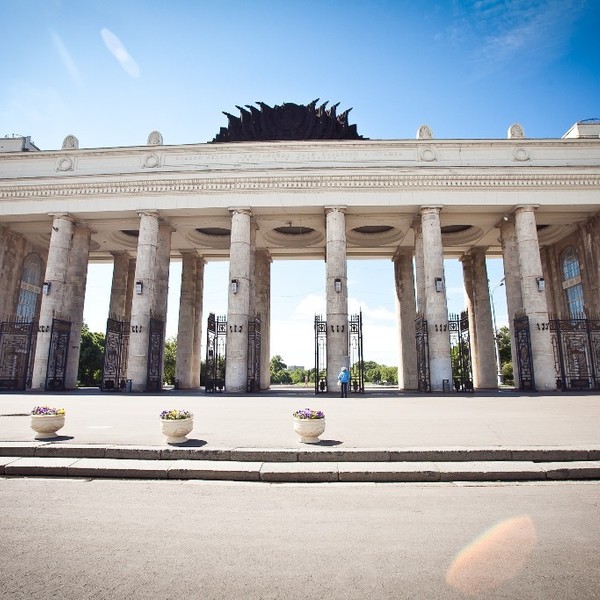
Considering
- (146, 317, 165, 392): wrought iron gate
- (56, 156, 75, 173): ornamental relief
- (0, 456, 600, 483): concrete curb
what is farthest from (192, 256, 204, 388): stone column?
(0, 456, 600, 483): concrete curb

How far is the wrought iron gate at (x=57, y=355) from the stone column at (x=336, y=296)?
16.0 metres

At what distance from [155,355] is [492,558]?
23.2 metres

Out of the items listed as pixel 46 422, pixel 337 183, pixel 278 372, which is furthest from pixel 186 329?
pixel 278 372

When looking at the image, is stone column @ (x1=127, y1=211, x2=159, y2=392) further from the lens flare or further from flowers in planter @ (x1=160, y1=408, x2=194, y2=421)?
the lens flare

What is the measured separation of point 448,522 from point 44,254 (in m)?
34.7

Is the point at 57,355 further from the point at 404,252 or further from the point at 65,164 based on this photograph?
the point at 404,252

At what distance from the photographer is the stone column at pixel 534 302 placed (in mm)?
21531

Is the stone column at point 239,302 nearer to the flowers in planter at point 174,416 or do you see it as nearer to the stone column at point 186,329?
the stone column at point 186,329

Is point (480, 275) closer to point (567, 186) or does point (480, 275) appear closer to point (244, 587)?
point (567, 186)

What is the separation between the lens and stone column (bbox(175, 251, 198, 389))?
2960cm

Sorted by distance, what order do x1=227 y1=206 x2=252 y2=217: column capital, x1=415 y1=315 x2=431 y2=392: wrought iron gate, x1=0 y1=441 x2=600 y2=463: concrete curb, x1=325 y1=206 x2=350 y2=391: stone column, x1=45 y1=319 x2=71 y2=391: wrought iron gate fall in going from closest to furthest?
x1=0 y1=441 x2=600 y2=463: concrete curb
x1=325 y1=206 x2=350 y2=391: stone column
x1=415 y1=315 x2=431 y2=392: wrought iron gate
x1=45 y1=319 x2=71 y2=391: wrought iron gate
x1=227 y1=206 x2=252 y2=217: column capital

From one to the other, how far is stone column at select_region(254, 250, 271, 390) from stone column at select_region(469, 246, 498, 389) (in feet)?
50.6

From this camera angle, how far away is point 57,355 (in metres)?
23.5

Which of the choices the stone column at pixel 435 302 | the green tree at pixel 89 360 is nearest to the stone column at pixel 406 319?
the stone column at pixel 435 302
